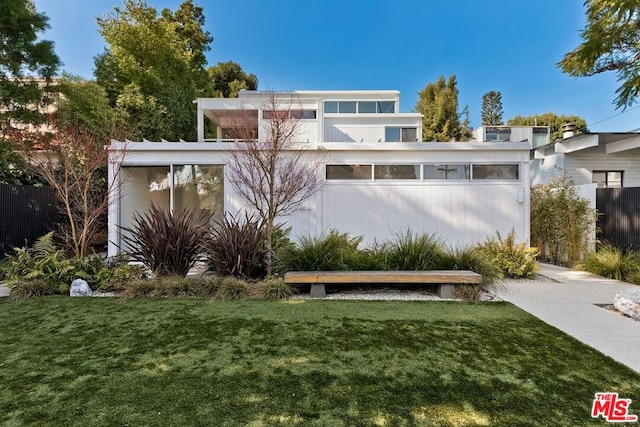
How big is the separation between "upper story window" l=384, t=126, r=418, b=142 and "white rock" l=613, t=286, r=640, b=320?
11.8 metres

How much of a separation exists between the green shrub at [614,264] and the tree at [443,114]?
19.2 metres

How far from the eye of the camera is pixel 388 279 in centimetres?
477

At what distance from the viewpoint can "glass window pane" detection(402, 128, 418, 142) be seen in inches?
602

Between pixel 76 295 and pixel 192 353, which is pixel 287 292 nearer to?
pixel 192 353

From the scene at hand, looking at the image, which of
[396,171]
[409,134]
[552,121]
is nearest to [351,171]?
[396,171]

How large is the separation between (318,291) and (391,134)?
1214 cm

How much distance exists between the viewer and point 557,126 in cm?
3259

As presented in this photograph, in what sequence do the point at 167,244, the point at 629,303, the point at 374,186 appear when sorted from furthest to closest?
the point at 374,186 < the point at 167,244 < the point at 629,303

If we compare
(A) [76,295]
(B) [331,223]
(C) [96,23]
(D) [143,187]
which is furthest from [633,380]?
(C) [96,23]

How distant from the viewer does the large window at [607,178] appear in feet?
33.3

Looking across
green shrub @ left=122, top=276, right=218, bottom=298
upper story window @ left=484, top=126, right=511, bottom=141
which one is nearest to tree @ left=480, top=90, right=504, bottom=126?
upper story window @ left=484, top=126, right=511, bottom=141

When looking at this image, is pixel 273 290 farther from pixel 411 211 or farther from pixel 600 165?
pixel 600 165

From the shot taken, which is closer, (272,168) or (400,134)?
(272,168)

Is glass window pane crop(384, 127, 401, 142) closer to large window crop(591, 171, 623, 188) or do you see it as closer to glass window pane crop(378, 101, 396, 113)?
glass window pane crop(378, 101, 396, 113)
